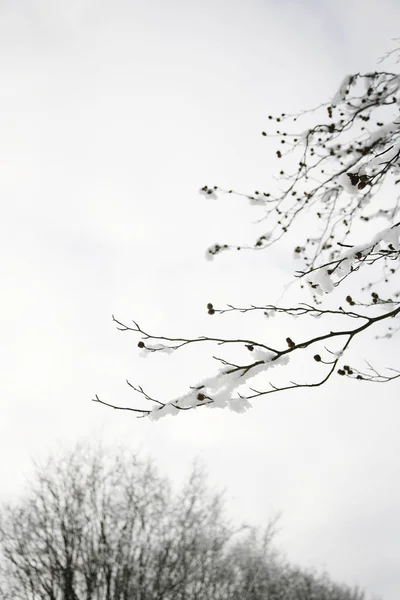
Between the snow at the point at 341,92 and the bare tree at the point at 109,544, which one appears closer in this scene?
the snow at the point at 341,92

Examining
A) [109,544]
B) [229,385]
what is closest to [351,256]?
[229,385]

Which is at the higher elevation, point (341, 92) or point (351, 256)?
point (341, 92)

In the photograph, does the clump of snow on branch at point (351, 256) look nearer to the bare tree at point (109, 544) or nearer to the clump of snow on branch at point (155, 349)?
the clump of snow on branch at point (155, 349)

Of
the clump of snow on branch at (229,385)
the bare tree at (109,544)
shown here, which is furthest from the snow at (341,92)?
the bare tree at (109,544)

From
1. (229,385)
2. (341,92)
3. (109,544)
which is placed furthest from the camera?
(109,544)

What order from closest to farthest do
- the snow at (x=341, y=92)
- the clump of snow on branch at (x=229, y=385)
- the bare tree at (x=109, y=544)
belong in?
the clump of snow on branch at (x=229, y=385), the snow at (x=341, y=92), the bare tree at (x=109, y=544)

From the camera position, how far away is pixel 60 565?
10.6 meters

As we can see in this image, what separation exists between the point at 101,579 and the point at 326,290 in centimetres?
1192

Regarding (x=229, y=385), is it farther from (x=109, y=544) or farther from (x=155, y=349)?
(x=109, y=544)

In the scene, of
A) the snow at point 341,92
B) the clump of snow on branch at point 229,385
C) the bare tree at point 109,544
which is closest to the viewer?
the clump of snow on branch at point 229,385

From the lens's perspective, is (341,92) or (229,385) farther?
(341,92)

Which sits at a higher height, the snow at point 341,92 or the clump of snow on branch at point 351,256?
the snow at point 341,92

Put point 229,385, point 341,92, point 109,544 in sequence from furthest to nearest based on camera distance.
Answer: point 109,544 < point 341,92 < point 229,385

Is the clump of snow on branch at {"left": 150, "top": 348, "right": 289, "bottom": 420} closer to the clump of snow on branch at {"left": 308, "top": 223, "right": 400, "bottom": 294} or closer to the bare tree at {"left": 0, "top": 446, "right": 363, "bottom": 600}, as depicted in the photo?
the clump of snow on branch at {"left": 308, "top": 223, "right": 400, "bottom": 294}
